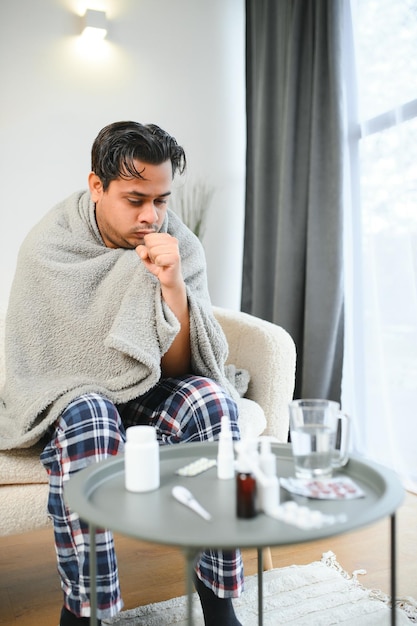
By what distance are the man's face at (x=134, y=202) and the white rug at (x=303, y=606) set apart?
32.4 inches

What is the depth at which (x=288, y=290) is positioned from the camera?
250cm

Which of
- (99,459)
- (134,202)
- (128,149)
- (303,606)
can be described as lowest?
(303,606)

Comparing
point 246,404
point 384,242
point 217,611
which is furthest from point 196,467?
point 384,242

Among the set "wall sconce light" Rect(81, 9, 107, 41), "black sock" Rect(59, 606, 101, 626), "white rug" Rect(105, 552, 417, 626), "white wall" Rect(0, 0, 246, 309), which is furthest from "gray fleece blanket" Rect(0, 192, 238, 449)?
"wall sconce light" Rect(81, 9, 107, 41)

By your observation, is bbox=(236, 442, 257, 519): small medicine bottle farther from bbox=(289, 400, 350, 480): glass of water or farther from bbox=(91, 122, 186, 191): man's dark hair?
bbox=(91, 122, 186, 191): man's dark hair

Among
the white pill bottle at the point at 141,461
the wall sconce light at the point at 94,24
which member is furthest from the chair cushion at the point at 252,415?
the wall sconce light at the point at 94,24

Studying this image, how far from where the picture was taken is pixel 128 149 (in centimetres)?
133

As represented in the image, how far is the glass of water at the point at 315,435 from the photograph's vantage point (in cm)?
84

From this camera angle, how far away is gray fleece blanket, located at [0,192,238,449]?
1261 millimetres

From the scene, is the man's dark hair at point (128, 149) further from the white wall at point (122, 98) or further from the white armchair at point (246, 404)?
the white wall at point (122, 98)

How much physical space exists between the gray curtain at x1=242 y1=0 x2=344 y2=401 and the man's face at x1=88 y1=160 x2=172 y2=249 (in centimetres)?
109

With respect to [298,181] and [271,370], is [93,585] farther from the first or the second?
[298,181]

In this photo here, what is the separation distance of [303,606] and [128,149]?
1.05 meters

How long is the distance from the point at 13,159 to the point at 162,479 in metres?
1.96
